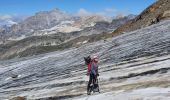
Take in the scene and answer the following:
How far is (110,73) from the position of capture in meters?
32.8

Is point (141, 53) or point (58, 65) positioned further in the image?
point (58, 65)

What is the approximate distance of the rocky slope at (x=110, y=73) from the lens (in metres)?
25.5

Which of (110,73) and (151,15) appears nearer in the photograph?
(110,73)

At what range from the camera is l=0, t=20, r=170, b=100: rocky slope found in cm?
2548

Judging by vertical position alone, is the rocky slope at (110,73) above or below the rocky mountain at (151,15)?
below

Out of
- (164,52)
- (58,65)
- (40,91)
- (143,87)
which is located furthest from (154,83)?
(58,65)

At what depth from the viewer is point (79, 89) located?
98.4 feet

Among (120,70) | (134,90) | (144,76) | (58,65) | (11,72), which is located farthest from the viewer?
(11,72)

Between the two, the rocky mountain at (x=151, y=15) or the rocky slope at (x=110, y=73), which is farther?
the rocky mountain at (x=151, y=15)

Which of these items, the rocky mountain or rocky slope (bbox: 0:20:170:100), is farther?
the rocky mountain

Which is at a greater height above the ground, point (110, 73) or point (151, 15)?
point (151, 15)

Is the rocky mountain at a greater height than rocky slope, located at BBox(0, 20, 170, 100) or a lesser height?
greater

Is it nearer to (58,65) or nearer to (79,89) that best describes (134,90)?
(79,89)

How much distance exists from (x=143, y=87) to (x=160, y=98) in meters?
3.42
